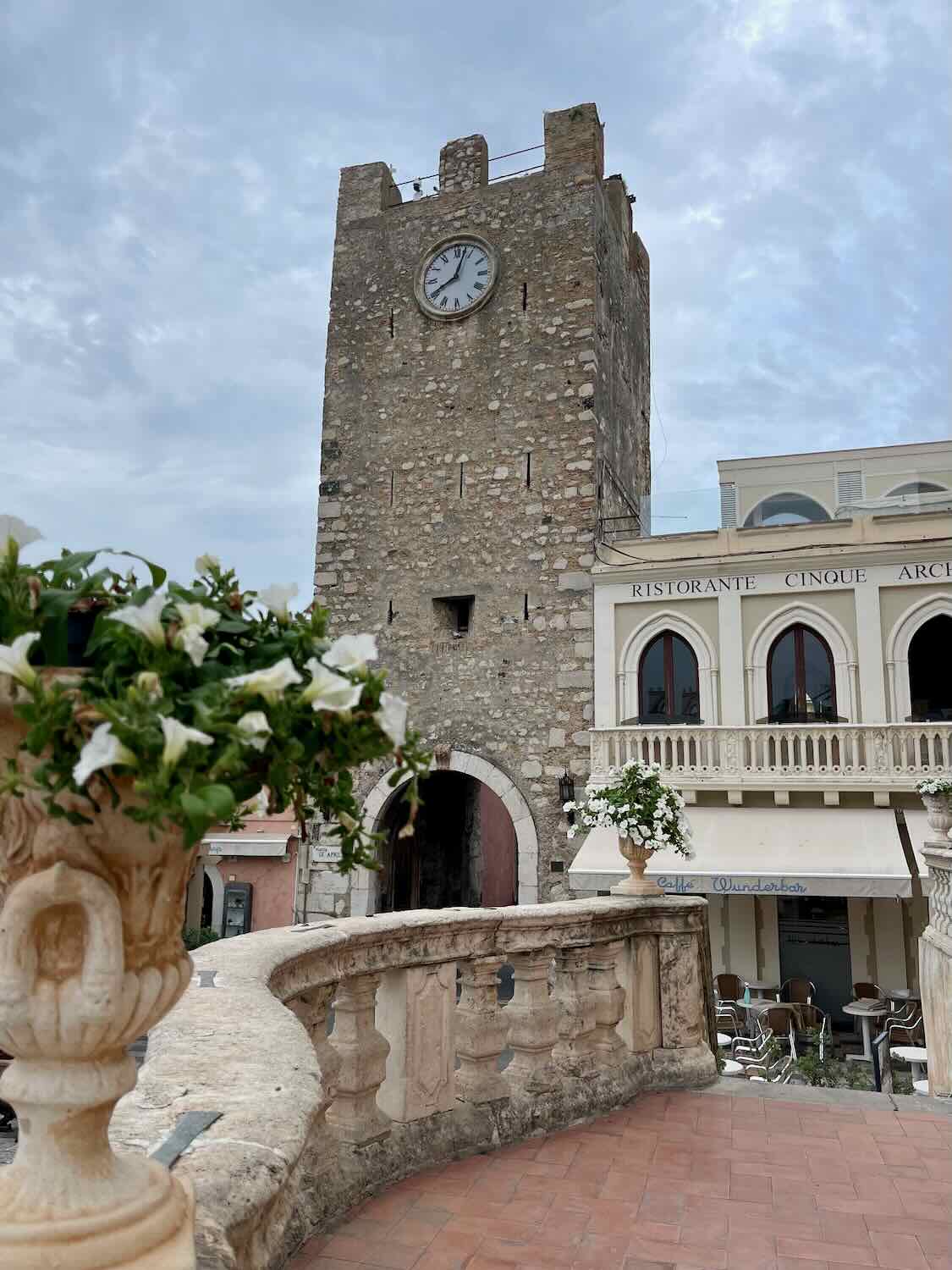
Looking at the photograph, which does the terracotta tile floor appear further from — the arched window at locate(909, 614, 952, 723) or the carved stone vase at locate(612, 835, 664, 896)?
the arched window at locate(909, 614, 952, 723)

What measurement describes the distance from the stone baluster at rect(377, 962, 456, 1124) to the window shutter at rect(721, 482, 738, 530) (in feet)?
44.0

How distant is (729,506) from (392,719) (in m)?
16.7

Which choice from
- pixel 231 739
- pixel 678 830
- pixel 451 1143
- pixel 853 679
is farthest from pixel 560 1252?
pixel 853 679

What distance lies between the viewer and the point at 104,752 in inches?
47.9

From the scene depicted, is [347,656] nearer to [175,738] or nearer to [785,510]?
[175,738]

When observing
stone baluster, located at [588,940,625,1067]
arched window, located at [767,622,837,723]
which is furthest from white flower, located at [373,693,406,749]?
arched window, located at [767,622,837,723]

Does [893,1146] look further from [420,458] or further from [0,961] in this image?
[420,458]

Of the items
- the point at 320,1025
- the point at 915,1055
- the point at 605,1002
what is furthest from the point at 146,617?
the point at 915,1055

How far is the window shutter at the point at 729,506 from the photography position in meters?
16.8

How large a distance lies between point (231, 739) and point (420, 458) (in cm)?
1650

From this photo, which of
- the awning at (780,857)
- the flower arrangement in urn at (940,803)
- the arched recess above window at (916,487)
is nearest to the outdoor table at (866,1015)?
the awning at (780,857)

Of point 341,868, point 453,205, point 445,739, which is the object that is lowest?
point 341,868

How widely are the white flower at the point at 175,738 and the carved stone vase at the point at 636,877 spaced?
5.13m

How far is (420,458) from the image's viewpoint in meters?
17.4
